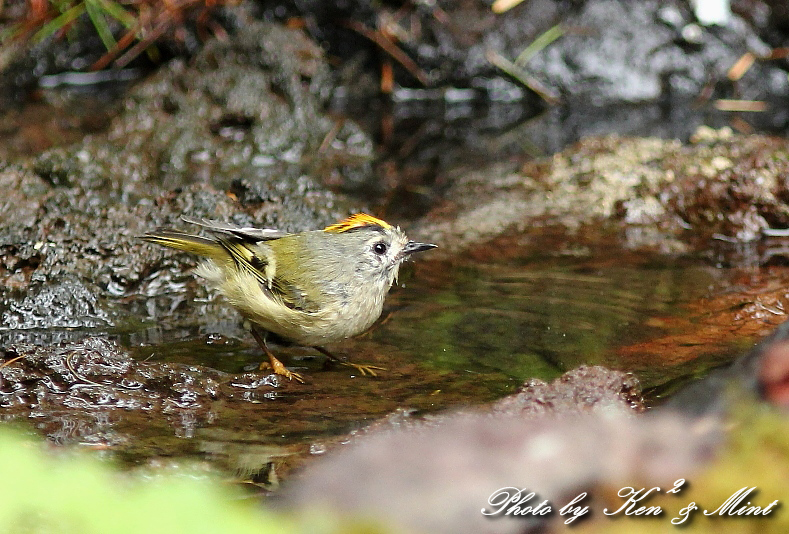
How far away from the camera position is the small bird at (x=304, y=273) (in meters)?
3.92

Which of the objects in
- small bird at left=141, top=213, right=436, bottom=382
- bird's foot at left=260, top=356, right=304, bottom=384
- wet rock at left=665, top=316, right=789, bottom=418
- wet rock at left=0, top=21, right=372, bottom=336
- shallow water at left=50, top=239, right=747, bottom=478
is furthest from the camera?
wet rock at left=0, top=21, right=372, bottom=336

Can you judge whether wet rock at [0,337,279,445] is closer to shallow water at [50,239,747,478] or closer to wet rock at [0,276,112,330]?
shallow water at [50,239,747,478]

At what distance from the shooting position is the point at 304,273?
406cm

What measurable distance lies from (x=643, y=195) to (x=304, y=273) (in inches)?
105

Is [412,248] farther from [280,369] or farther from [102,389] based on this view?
[102,389]

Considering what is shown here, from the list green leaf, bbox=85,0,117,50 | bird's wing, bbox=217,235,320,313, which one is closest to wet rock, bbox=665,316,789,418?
bird's wing, bbox=217,235,320,313

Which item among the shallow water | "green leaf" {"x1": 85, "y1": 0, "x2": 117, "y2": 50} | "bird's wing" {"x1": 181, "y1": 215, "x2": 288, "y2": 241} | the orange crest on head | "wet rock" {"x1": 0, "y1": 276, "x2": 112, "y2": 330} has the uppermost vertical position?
"green leaf" {"x1": 85, "y1": 0, "x2": 117, "y2": 50}

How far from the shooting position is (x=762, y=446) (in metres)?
1.80

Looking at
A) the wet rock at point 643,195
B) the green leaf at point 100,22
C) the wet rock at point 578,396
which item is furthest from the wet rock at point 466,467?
the green leaf at point 100,22

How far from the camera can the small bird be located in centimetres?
392

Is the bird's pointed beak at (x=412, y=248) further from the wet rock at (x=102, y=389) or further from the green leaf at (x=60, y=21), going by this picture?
the green leaf at (x=60, y=21)

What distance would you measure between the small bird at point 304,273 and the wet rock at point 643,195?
1.00 m

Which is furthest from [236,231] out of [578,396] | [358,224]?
[578,396]

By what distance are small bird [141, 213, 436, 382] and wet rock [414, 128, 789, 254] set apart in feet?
3.30
